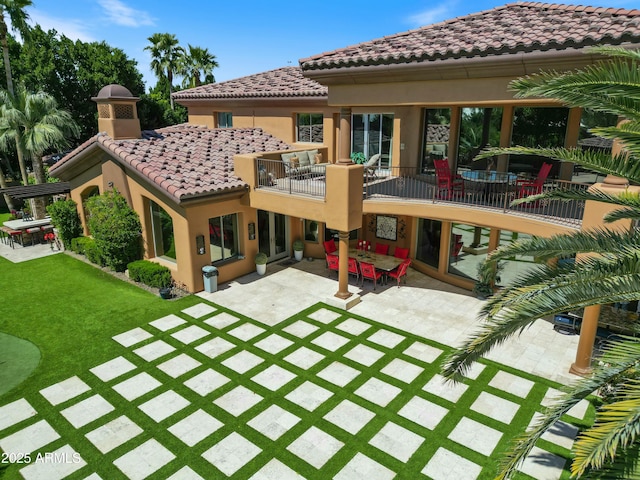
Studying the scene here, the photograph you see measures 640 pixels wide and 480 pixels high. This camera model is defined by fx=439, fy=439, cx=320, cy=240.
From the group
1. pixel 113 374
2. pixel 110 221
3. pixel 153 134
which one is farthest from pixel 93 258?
pixel 113 374

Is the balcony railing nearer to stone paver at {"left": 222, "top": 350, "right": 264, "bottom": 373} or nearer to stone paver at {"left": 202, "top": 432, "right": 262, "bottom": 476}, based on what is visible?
stone paver at {"left": 222, "top": 350, "right": 264, "bottom": 373}

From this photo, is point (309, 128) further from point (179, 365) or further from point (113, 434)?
point (113, 434)

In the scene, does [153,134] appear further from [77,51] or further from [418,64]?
[77,51]

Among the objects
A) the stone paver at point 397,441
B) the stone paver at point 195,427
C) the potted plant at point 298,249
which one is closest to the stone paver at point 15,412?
the stone paver at point 195,427

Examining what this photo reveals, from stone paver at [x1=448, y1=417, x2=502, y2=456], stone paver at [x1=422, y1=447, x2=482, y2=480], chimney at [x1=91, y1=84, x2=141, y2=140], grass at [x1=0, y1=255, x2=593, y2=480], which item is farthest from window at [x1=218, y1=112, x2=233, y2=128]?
stone paver at [x1=422, y1=447, x2=482, y2=480]

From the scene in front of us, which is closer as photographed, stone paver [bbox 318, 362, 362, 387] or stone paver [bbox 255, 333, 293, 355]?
stone paver [bbox 318, 362, 362, 387]

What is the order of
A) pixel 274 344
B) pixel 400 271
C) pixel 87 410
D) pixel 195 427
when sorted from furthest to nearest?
pixel 400 271, pixel 274 344, pixel 87 410, pixel 195 427

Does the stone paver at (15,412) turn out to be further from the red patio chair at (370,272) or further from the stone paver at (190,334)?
the red patio chair at (370,272)

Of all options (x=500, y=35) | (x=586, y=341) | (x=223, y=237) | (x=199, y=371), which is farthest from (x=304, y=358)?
(x=500, y=35)
